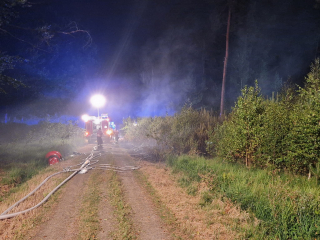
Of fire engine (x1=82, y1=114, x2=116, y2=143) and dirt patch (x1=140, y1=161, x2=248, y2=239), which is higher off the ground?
fire engine (x1=82, y1=114, x2=116, y2=143)

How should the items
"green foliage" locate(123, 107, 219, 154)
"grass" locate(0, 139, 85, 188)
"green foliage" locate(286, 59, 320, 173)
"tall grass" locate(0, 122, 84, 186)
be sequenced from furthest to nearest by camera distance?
1. "green foliage" locate(123, 107, 219, 154)
2. "tall grass" locate(0, 122, 84, 186)
3. "grass" locate(0, 139, 85, 188)
4. "green foliage" locate(286, 59, 320, 173)

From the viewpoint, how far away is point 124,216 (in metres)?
5.60

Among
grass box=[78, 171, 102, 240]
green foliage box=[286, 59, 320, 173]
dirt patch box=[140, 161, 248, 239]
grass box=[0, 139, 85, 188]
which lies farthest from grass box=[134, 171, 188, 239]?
grass box=[0, 139, 85, 188]

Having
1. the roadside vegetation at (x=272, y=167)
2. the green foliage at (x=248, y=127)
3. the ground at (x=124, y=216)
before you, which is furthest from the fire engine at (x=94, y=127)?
the green foliage at (x=248, y=127)

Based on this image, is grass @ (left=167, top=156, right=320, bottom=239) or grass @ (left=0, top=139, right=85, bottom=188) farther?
grass @ (left=0, top=139, right=85, bottom=188)

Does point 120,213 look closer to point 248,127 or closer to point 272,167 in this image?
point 272,167

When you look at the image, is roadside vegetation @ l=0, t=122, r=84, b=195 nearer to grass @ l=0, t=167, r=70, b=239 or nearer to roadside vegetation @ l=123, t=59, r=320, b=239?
grass @ l=0, t=167, r=70, b=239

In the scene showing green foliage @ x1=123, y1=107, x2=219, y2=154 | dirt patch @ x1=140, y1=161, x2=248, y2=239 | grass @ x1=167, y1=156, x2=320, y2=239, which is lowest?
dirt patch @ x1=140, y1=161, x2=248, y2=239

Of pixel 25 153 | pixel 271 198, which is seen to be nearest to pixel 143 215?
pixel 271 198

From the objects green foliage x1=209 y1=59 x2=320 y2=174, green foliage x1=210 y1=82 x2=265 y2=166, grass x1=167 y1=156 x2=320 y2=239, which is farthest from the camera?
green foliage x1=210 y1=82 x2=265 y2=166

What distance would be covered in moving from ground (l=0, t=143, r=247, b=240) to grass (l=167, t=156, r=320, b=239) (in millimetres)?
403

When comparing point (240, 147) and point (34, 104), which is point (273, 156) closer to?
point (240, 147)

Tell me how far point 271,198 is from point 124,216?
11.5 feet

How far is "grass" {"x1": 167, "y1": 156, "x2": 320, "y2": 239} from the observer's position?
4.21 m
